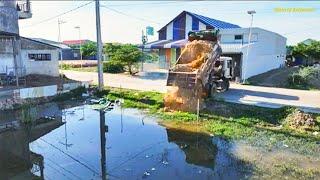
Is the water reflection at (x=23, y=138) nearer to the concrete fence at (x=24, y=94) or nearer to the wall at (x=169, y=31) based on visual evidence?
the concrete fence at (x=24, y=94)

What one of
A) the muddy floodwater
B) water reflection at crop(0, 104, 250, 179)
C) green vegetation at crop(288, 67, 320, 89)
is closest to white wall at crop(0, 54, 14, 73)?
the muddy floodwater

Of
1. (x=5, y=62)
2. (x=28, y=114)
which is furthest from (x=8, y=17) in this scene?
(x=28, y=114)

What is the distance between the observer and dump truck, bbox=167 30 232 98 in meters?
16.5

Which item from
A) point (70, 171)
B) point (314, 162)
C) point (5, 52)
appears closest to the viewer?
point (70, 171)

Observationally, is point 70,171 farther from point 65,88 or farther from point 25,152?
point 65,88

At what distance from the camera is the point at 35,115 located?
1702 cm

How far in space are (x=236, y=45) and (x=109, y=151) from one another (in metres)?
19.0

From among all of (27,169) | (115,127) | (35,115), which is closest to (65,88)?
(35,115)

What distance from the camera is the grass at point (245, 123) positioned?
1250 cm

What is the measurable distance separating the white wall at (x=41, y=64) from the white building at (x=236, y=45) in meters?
11.2

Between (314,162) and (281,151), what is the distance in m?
1.24

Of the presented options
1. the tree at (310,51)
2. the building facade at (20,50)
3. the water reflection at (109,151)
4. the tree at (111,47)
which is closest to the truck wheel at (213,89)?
the water reflection at (109,151)

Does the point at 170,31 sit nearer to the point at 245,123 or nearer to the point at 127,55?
the point at 127,55

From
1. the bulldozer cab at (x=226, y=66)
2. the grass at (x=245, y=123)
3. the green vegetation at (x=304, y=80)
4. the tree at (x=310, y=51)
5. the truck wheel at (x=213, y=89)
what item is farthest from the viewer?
the tree at (x=310, y=51)
